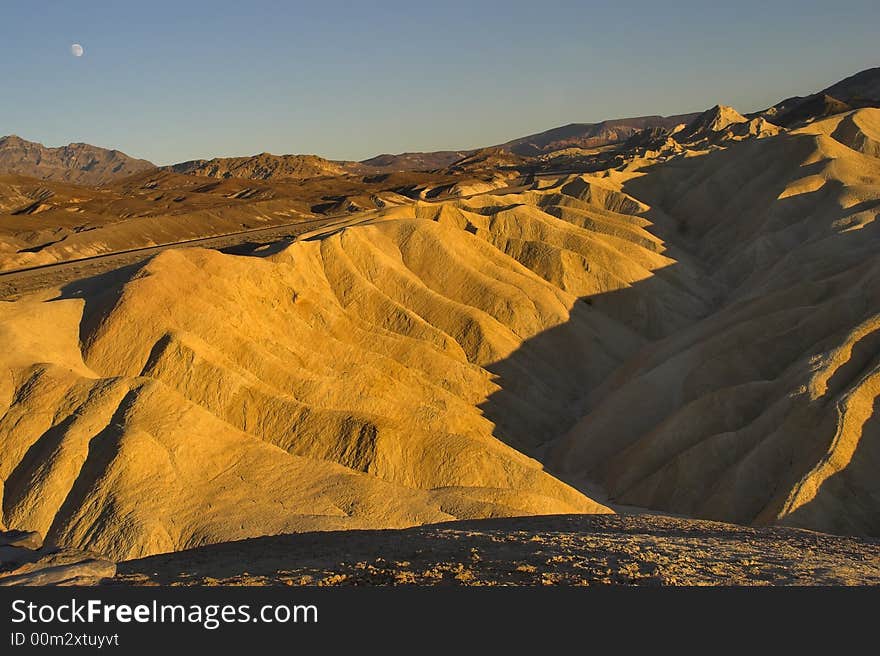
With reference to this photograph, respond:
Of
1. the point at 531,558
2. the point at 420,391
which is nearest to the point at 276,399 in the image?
the point at 420,391

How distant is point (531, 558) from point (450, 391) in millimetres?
19289

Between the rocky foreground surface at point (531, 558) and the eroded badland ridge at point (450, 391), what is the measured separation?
0.59 feet

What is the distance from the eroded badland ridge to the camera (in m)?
18.5

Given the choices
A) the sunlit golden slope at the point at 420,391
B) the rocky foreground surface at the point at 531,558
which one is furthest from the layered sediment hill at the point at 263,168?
the rocky foreground surface at the point at 531,558

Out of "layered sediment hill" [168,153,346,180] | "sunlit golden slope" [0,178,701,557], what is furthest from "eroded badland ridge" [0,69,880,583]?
"layered sediment hill" [168,153,346,180]

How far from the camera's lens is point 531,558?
13547 mm

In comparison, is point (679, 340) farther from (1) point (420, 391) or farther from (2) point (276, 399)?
(2) point (276, 399)

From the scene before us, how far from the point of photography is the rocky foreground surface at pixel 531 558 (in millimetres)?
12328

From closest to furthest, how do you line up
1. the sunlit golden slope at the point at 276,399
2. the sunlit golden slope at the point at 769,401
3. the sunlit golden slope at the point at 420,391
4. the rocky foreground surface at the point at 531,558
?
the rocky foreground surface at the point at 531,558
the sunlit golden slope at the point at 276,399
the sunlit golden slope at the point at 420,391
the sunlit golden slope at the point at 769,401

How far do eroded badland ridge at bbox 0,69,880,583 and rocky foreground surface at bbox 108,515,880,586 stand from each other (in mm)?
181

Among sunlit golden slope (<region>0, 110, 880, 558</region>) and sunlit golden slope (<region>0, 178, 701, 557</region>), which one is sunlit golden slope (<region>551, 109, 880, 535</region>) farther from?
sunlit golden slope (<region>0, 178, 701, 557</region>)

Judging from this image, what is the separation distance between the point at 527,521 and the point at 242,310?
13.6 m

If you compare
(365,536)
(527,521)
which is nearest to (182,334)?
(365,536)

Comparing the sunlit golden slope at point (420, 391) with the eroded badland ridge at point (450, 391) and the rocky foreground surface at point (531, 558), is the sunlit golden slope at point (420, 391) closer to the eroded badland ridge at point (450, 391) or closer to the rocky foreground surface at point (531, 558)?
the eroded badland ridge at point (450, 391)
